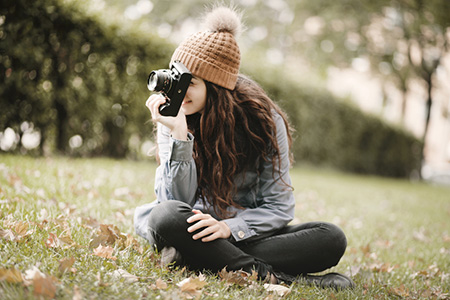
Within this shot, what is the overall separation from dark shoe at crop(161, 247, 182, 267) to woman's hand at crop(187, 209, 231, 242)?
156 mm

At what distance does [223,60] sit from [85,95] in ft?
11.1

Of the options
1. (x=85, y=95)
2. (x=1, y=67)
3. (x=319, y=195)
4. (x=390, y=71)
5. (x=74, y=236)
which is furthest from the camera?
(x=390, y=71)

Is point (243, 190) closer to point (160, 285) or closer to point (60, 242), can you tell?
point (160, 285)

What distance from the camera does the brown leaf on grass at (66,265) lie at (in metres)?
1.67

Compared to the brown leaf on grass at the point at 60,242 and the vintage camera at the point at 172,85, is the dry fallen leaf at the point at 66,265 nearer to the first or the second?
the brown leaf on grass at the point at 60,242

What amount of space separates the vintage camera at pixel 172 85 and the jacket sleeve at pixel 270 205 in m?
0.62

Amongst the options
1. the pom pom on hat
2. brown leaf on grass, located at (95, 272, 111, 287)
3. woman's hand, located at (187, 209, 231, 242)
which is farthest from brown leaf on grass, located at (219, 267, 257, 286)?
the pom pom on hat

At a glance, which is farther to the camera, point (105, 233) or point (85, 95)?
point (85, 95)

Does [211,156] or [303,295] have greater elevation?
[211,156]

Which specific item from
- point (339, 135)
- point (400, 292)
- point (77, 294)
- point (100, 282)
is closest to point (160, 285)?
point (100, 282)

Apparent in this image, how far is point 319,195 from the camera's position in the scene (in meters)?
6.06

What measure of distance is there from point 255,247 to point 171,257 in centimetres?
44

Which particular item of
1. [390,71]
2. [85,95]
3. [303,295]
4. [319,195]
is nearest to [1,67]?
[85,95]

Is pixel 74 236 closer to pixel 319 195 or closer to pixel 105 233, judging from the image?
pixel 105 233
